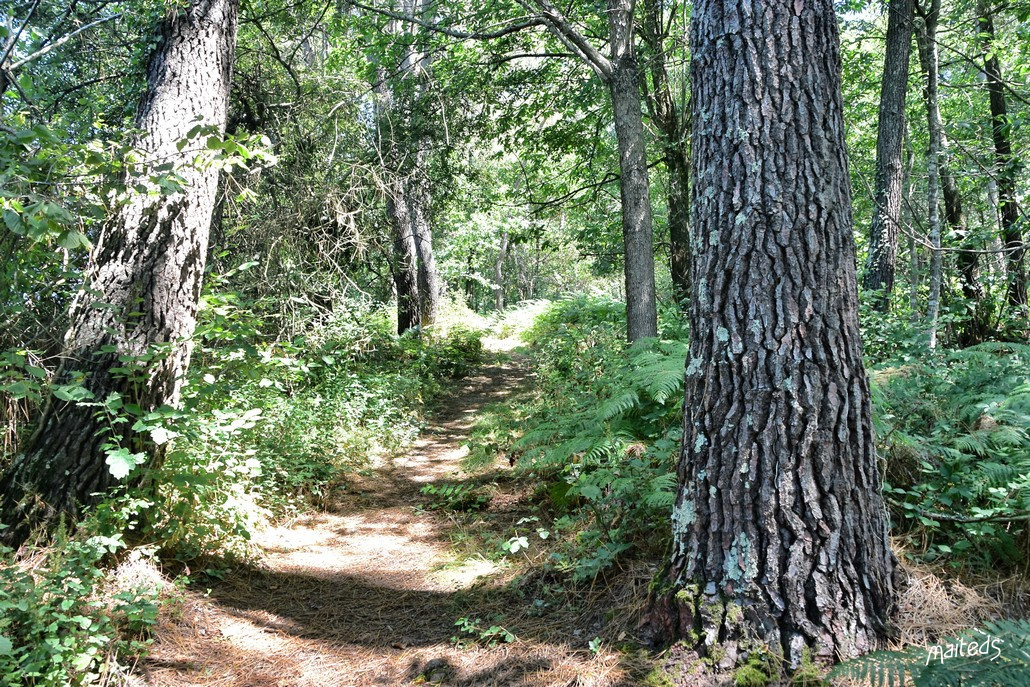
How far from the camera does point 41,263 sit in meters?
3.98

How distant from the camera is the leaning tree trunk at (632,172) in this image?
7117 millimetres

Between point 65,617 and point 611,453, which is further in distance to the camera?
point 611,453

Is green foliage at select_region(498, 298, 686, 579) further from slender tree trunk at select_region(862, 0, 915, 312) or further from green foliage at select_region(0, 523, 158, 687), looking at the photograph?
slender tree trunk at select_region(862, 0, 915, 312)

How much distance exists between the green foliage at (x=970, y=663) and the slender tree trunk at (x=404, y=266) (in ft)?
30.9

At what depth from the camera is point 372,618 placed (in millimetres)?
3832

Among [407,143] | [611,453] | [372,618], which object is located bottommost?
[372,618]

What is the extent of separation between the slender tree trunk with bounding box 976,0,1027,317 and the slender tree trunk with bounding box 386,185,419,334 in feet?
27.9

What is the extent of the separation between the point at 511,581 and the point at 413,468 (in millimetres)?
3599

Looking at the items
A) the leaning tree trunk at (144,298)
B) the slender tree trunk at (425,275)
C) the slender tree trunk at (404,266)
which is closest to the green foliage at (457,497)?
the leaning tree trunk at (144,298)

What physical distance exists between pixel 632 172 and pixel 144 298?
5.30 metres

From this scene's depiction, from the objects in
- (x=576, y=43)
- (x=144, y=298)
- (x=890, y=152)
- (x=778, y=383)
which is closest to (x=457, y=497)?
(x=144, y=298)

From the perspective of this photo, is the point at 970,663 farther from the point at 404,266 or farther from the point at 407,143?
the point at 404,266

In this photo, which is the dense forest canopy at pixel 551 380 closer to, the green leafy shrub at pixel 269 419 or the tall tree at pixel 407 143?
the green leafy shrub at pixel 269 419

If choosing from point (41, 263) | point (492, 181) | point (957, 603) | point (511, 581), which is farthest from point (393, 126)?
point (957, 603)
